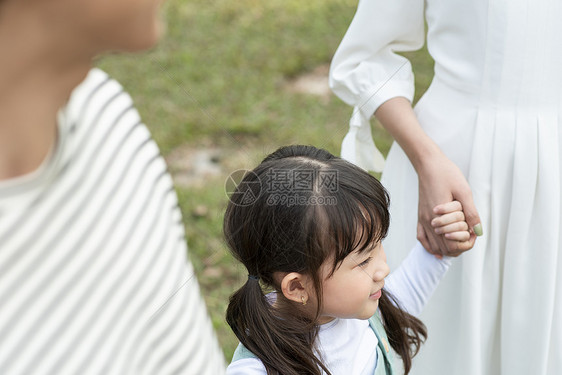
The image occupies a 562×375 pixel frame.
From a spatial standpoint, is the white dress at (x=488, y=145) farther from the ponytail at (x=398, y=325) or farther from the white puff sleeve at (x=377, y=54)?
the ponytail at (x=398, y=325)

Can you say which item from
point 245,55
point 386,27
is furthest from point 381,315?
point 245,55

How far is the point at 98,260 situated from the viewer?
25.0 inches

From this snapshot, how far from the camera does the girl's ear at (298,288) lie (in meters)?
1.16

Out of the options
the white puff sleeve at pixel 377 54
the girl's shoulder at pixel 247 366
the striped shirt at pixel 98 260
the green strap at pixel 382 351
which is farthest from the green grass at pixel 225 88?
the striped shirt at pixel 98 260

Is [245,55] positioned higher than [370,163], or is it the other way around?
[245,55]

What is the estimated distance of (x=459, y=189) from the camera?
1.31m

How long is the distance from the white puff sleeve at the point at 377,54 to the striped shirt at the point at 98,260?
783 mm

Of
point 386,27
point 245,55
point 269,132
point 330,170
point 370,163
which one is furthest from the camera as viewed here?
point 245,55

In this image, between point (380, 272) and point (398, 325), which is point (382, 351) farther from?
point (380, 272)

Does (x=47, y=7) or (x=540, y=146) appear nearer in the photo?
(x=47, y=7)

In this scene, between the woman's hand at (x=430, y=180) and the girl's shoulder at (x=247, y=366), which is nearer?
the girl's shoulder at (x=247, y=366)

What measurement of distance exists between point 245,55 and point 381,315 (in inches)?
104

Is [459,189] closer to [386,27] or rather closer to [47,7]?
[386,27]

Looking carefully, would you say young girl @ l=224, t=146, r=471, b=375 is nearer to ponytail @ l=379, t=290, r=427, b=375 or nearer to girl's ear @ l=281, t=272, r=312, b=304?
girl's ear @ l=281, t=272, r=312, b=304
